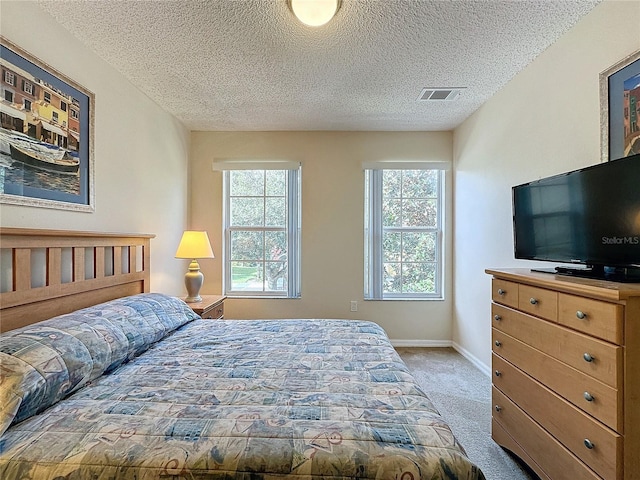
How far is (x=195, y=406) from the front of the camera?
44.4 inches

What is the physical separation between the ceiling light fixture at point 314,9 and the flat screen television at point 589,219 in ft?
4.74

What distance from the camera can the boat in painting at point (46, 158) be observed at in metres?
1.62

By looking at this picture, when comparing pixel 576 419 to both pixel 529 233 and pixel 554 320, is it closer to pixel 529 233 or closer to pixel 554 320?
pixel 554 320

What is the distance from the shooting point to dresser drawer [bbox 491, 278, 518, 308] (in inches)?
67.1

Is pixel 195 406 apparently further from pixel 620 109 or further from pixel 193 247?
pixel 620 109

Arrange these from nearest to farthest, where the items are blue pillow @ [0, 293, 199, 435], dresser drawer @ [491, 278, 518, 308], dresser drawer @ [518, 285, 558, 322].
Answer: blue pillow @ [0, 293, 199, 435]
dresser drawer @ [518, 285, 558, 322]
dresser drawer @ [491, 278, 518, 308]

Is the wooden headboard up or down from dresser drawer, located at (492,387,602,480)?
up

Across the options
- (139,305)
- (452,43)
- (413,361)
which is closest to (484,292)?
(413,361)

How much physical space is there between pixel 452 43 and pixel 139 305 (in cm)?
256

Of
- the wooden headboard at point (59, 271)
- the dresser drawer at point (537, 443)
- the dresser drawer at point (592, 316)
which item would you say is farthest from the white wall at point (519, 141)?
the wooden headboard at point (59, 271)

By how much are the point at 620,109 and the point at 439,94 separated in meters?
1.40

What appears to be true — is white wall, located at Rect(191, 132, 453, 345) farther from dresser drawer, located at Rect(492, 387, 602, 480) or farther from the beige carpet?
dresser drawer, located at Rect(492, 387, 602, 480)

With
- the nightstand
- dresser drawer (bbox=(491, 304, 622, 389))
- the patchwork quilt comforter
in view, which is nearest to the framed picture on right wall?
dresser drawer (bbox=(491, 304, 622, 389))

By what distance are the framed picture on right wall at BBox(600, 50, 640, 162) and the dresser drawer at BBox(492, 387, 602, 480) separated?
141cm
